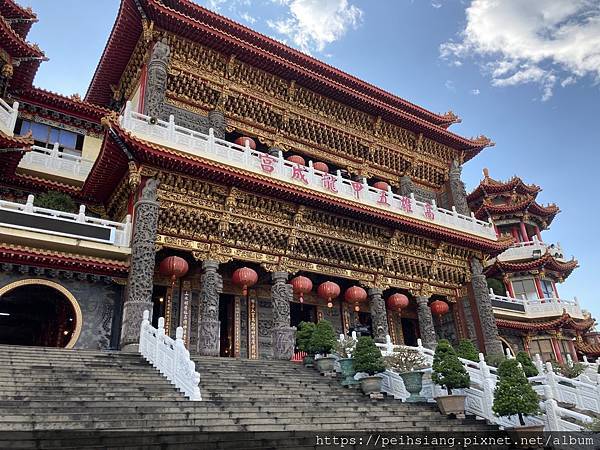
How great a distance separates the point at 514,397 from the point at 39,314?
53.0ft

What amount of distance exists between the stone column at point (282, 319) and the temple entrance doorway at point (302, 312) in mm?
2632

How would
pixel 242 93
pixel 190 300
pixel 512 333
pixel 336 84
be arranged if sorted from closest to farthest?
pixel 190 300
pixel 242 93
pixel 336 84
pixel 512 333

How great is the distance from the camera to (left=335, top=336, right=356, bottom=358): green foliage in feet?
41.6

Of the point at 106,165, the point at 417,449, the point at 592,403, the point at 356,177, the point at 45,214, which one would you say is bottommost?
the point at 417,449

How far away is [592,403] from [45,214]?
15340mm

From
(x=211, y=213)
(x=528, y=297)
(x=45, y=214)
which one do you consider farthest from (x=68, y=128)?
(x=528, y=297)

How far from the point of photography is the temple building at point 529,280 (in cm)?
2556

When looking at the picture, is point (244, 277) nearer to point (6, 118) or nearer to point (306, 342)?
point (306, 342)

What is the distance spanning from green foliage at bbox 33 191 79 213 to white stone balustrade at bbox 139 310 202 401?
5702 mm

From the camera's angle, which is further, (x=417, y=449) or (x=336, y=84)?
(x=336, y=84)

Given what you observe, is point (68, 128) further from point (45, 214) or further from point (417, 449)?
point (417, 449)

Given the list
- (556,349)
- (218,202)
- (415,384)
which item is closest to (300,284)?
(218,202)

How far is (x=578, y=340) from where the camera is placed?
89.2 feet

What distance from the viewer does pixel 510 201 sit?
31.5 meters
